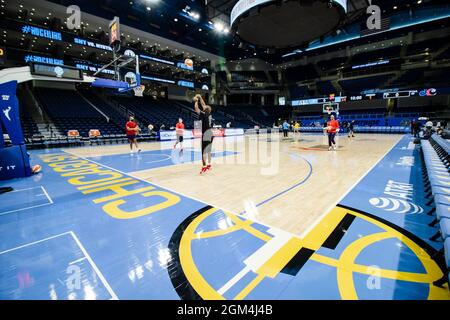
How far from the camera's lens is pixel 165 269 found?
2053mm

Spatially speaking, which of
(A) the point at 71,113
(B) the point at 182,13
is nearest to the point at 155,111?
(A) the point at 71,113

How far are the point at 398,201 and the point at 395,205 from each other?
269 mm

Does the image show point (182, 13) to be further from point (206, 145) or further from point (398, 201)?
point (398, 201)

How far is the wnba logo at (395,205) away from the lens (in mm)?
3299

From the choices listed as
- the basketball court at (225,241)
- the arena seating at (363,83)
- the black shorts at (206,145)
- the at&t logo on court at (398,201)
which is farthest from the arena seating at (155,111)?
the arena seating at (363,83)

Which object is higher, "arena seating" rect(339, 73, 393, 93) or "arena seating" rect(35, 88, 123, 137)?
"arena seating" rect(339, 73, 393, 93)

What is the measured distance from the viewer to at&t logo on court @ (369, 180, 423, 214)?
334cm

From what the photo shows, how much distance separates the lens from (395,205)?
351 centimetres

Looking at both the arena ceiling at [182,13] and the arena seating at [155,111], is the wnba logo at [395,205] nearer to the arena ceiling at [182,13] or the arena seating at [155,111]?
the arena ceiling at [182,13]

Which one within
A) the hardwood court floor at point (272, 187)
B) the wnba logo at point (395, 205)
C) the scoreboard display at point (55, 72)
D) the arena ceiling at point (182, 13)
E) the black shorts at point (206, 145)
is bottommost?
the wnba logo at point (395, 205)

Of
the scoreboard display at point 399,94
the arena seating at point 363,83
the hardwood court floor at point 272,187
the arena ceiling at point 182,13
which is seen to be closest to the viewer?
the hardwood court floor at point 272,187

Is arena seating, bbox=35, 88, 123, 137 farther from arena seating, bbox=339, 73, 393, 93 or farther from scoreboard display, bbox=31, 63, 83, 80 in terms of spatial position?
arena seating, bbox=339, 73, 393, 93

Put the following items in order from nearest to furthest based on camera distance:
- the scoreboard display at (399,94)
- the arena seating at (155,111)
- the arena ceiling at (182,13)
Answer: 1. the arena ceiling at (182,13)
2. the arena seating at (155,111)
3. the scoreboard display at (399,94)

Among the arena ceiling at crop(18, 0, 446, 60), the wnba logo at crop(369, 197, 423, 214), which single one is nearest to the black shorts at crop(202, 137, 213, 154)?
the wnba logo at crop(369, 197, 423, 214)
